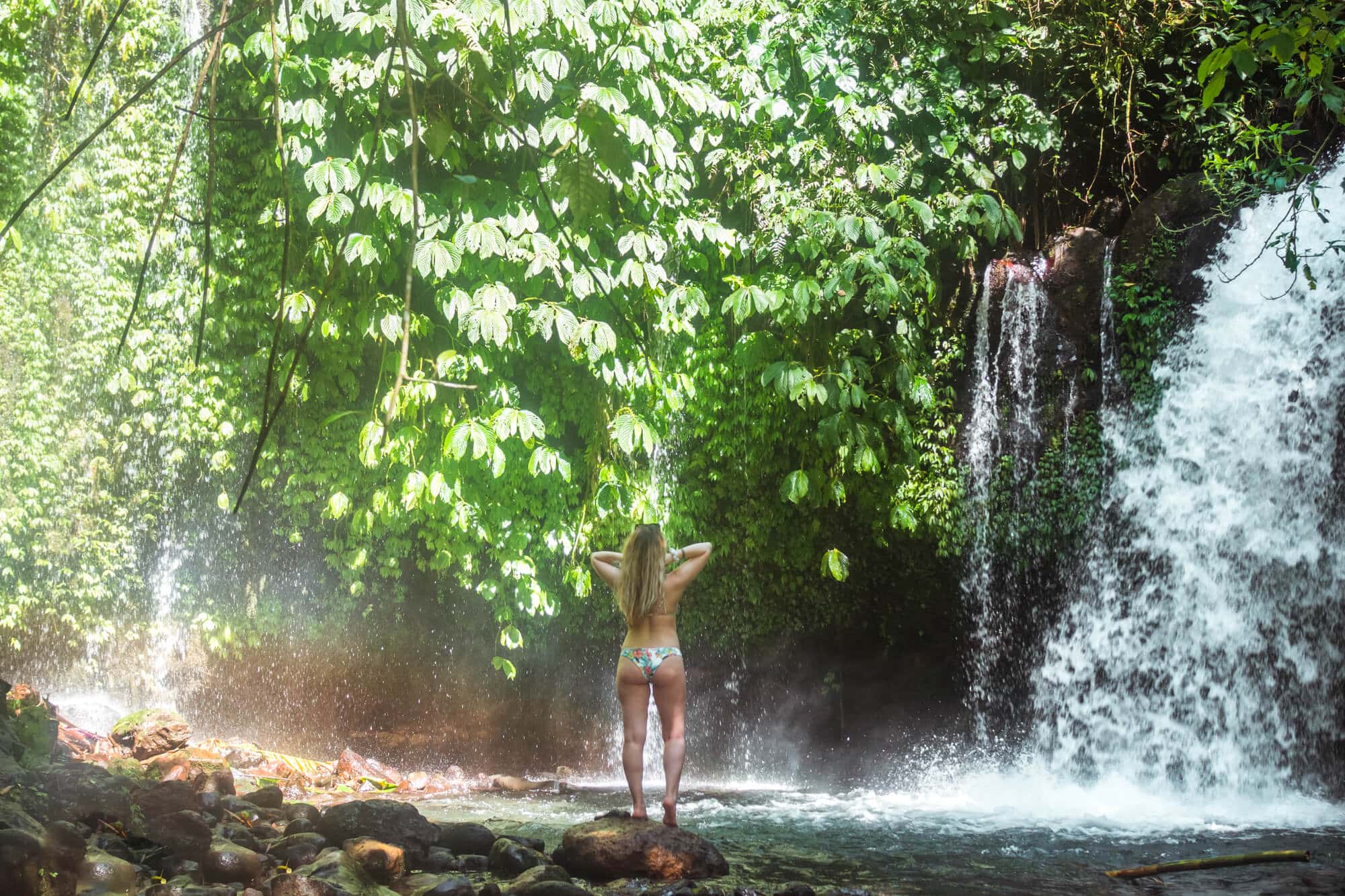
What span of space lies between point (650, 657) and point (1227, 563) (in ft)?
15.3

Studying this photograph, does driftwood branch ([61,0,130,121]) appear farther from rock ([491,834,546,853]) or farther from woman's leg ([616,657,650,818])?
rock ([491,834,546,853])

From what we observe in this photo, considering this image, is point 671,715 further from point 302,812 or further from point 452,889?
point 302,812

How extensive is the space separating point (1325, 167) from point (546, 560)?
6555 millimetres

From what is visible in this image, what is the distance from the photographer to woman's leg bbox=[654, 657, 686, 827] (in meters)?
4.71

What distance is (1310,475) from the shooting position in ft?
23.3

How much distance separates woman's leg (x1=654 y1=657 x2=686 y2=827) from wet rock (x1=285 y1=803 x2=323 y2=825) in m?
1.64

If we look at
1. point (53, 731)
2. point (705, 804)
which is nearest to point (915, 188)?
point (705, 804)

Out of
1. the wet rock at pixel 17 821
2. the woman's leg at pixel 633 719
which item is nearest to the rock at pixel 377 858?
the woman's leg at pixel 633 719

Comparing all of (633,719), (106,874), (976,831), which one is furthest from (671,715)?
(106,874)

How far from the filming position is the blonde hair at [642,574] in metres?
4.74

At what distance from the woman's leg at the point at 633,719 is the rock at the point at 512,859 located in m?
0.50

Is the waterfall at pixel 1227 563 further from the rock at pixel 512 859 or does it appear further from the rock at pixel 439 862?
the rock at pixel 439 862

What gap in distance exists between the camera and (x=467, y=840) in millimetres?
4801

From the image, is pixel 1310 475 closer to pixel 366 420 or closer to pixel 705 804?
pixel 705 804
